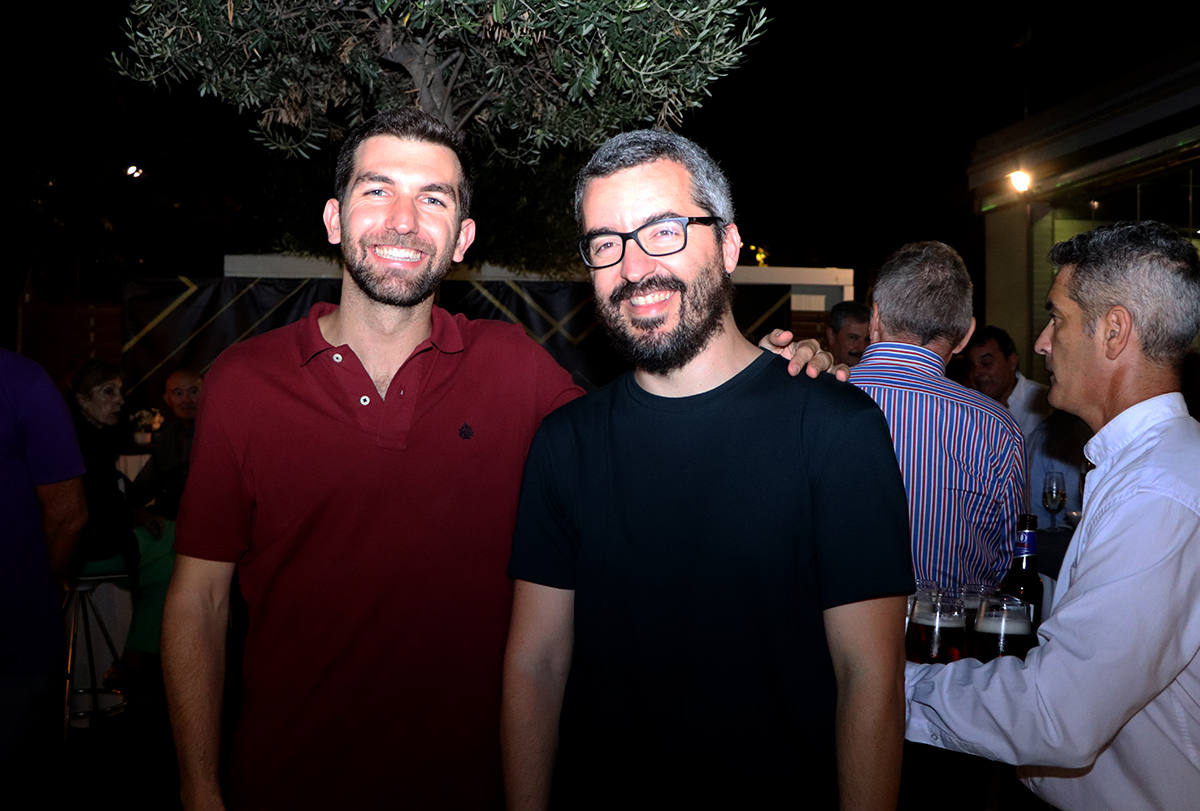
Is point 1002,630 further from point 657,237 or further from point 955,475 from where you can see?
point 657,237

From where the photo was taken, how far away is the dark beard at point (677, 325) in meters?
1.95

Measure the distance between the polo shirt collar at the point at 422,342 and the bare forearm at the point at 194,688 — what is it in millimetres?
636

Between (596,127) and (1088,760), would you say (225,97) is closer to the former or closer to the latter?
(596,127)

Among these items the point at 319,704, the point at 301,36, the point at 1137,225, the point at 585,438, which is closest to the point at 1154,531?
the point at 1137,225

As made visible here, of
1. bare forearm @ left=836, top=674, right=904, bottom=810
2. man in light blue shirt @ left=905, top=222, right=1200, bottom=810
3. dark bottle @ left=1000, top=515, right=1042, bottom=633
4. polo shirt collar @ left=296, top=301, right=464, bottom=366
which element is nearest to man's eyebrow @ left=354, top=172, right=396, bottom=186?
polo shirt collar @ left=296, top=301, right=464, bottom=366

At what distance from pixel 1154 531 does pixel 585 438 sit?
118 centimetres

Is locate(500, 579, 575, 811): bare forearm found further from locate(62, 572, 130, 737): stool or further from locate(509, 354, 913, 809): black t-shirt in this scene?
locate(62, 572, 130, 737): stool

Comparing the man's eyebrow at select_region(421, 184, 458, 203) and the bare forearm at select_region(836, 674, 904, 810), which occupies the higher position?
the man's eyebrow at select_region(421, 184, 458, 203)

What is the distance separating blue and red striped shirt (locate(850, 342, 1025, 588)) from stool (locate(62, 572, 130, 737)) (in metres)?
4.36

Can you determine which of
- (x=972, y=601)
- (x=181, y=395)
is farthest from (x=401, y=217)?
(x=181, y=395)

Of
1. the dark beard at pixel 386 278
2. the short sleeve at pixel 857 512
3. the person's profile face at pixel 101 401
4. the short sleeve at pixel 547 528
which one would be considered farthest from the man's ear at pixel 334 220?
the person's profile face at pixel 101 401

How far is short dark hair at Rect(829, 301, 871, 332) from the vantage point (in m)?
6.56

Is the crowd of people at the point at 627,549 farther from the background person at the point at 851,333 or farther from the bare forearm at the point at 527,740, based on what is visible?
the background person at the point at 851,333

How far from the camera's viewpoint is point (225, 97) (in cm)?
283
